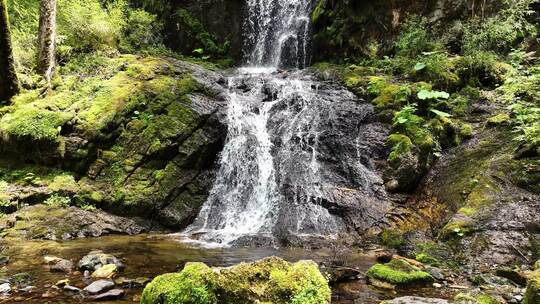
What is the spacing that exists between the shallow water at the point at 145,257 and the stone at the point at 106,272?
0.15 m

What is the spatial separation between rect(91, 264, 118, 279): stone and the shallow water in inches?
5.8

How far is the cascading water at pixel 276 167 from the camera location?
10.1 metres

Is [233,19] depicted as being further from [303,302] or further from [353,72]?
[303,302]

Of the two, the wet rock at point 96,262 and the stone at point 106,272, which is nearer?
the stone at point 106,272

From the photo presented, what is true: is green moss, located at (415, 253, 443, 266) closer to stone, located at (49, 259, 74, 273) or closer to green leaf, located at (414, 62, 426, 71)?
stone, located at (49, 259, 74, 273)

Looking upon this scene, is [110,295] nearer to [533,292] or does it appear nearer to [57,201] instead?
[533,292]

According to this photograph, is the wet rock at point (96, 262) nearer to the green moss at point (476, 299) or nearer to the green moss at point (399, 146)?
the green moss at point (476, 299)

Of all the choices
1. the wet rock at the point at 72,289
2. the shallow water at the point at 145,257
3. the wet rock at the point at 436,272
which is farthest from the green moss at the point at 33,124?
the wet rock at the point at 436,272

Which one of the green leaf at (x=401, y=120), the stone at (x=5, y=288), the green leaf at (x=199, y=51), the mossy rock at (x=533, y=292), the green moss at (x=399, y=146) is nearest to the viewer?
the mossy rock at (x=533, y=292)

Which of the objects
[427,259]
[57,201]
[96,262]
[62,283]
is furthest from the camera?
[57,201]

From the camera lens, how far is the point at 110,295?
5.18 m

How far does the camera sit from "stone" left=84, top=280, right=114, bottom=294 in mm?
5298

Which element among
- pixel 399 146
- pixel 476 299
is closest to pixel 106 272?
pixel 476 299

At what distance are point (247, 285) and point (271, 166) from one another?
8040 millimetres
